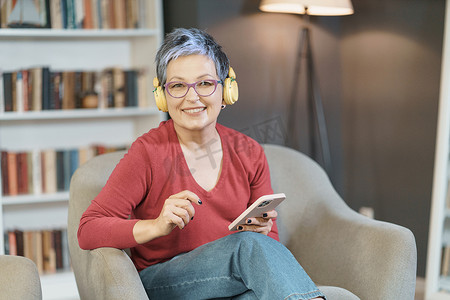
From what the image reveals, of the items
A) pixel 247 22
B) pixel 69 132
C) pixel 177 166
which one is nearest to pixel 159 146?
pixel 177 166

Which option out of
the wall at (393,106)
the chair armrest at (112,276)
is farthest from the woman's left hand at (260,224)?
the wall at (393,106)

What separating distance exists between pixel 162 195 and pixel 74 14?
1.71 meters

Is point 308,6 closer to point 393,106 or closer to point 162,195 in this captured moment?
point 393,106

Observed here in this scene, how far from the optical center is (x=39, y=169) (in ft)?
9.89

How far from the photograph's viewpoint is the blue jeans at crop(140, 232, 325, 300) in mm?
1338

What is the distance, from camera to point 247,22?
2799 mm

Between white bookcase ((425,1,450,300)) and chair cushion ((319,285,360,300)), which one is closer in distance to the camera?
chair cushion ((319,285,360,300))

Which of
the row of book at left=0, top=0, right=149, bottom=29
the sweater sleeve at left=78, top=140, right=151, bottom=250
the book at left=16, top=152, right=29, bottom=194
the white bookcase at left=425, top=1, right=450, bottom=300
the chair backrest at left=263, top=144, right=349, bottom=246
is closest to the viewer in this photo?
the sweater sleeve at left=78, top=140, right=151, bottom=250

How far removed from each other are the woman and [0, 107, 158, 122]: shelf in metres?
1.38

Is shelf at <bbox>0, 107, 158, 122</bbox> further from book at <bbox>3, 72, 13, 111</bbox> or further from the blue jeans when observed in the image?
the blue jeans

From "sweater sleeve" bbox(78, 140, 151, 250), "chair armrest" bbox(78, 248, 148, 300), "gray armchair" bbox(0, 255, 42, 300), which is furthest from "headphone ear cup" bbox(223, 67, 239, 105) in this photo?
"gray armchair" bbox(0, 255, 42, 300)

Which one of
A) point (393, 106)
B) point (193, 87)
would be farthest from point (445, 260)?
point (193, 87)

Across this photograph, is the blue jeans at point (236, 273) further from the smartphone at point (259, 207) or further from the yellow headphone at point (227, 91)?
the yellow headphone at point (227, 91)

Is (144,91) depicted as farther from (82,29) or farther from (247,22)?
(247,22)
